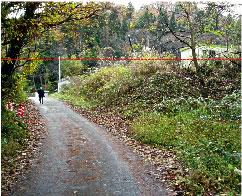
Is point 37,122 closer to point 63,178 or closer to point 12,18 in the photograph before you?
point 63,178

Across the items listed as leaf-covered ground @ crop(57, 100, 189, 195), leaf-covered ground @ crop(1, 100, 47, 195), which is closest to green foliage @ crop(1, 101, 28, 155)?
leaf-covered ground @ crop(1, 100, 47, 195)

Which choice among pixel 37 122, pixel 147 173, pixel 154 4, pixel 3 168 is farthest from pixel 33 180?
pixel 154 4

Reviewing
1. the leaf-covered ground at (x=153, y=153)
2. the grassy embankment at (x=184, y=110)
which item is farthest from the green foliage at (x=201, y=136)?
the leaf-covered ground at (x=153, y=153)

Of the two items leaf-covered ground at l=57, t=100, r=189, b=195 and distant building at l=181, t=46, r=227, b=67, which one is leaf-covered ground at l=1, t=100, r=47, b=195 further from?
distant building at l=181, t=46, r=227, b=67

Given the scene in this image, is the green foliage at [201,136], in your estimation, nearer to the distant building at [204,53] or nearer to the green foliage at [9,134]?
the distant building at [204,53]

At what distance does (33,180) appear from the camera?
19.8 ft

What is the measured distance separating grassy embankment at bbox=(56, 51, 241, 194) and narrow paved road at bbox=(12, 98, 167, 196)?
1132 millimetres

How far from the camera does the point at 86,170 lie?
6680 millimetres

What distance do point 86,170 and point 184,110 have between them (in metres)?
6.32

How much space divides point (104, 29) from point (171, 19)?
265 inches

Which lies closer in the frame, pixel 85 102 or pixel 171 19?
pixel 171 19

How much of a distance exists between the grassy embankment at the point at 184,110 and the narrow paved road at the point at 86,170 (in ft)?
3.72

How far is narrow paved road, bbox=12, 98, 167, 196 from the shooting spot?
550cm

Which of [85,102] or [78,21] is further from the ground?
[78,21]
